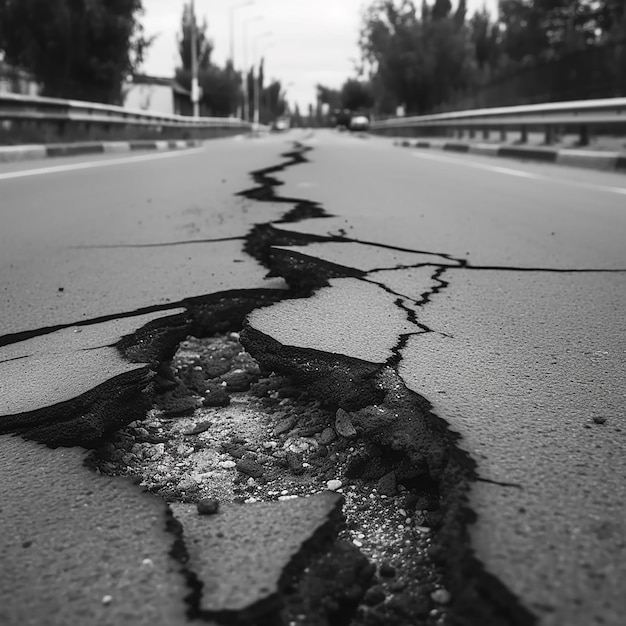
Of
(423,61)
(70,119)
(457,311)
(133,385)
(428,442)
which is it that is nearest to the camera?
(428,442)

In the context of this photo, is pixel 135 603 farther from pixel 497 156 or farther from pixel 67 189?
pixel 497 156

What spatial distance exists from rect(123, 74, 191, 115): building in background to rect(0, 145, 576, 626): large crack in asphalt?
Answer: 39453mm

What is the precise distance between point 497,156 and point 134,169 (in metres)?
7.57

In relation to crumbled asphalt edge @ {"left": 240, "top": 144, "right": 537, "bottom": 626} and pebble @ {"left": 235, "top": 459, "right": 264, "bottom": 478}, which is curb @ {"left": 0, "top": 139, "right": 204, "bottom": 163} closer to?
crumbled asphalt edge @ {"left": 240, "top": 144, "right": 537, "bottom": 626}

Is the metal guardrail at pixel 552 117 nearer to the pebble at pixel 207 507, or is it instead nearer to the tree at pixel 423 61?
the pebble at pixel 207 507

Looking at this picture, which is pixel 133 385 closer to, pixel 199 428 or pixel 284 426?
pixel 199 428

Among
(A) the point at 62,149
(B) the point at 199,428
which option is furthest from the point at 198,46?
(B) the point at 199,428

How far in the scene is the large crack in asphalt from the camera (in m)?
1.08

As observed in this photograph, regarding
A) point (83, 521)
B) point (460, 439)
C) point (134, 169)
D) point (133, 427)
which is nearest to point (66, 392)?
point (133, 427)

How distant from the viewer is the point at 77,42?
2080cm

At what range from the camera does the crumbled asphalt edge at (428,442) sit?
3.41ft

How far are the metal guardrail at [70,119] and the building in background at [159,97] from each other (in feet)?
74.0

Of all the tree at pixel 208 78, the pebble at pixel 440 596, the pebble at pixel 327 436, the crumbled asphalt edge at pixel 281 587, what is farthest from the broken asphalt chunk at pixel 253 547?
the tree at pixel 208 78

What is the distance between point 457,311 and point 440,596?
1.65 metres
